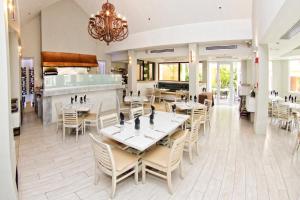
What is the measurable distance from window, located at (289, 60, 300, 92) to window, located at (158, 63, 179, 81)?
654 cm

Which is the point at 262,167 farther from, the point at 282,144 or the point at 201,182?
the point at 282,144

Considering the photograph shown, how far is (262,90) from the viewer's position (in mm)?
5727

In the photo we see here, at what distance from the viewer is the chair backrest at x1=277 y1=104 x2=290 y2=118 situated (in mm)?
5881

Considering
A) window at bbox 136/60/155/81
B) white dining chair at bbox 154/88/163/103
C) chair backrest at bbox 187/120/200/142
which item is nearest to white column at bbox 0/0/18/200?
chair backrest at bbox 187/120/200/142

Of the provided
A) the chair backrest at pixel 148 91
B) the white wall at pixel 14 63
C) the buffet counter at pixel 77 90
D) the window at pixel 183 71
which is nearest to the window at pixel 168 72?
the window at pixel 183 71

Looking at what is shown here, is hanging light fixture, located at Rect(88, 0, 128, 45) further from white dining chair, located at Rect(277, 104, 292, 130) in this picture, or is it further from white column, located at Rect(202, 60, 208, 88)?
white column, located at Rect(202, 60, 208, 88)

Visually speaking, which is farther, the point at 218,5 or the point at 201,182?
the point at 218,5

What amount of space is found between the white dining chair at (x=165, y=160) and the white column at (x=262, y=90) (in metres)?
3.77

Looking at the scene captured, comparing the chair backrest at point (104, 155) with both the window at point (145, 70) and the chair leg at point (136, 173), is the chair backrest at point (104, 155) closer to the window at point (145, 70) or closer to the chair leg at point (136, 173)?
the chair leg at point (136, 173)

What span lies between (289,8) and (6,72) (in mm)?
3718

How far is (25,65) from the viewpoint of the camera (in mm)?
9242

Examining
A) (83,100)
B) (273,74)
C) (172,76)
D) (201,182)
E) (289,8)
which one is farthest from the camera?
(172,76)

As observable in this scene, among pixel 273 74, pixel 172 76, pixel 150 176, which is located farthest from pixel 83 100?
pixel 273 74

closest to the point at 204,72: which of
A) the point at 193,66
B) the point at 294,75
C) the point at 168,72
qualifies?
the point at 168,72
